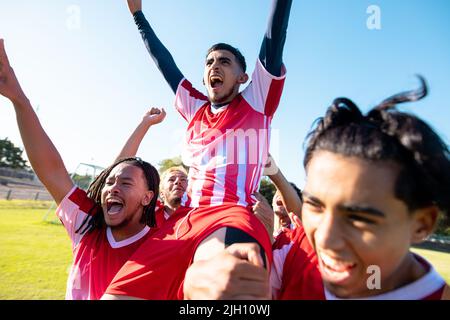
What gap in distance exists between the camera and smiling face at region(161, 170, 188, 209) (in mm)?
3295

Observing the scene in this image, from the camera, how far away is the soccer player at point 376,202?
0.99 meters

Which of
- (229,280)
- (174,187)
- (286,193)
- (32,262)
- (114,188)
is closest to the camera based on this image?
(229,280)

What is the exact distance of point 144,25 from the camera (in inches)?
102

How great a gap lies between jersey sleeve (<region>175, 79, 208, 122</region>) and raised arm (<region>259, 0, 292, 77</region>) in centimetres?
57

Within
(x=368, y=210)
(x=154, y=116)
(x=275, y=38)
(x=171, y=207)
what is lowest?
(x=171, y=207)

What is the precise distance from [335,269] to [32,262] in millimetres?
8104

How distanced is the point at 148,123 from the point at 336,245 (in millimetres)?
2050

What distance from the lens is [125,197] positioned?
2064 millimetres

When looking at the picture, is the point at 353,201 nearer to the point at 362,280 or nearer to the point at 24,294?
the point at 362,280

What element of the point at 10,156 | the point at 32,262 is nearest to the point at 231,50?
the point at 32,262

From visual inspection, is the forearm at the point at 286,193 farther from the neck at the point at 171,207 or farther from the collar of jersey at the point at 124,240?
the neck at the point at 171,207

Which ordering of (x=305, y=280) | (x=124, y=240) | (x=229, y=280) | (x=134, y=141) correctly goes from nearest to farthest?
(x=229, y=280) < (x=305, y=280) < (x=124, y=240) < (x=134, y=141)

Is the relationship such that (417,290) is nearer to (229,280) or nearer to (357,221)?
(357,221)

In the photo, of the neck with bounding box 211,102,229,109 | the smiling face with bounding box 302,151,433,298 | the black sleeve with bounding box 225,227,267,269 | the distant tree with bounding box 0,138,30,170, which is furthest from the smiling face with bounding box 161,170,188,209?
the distant tree with bounding box 0,138,30,170
